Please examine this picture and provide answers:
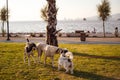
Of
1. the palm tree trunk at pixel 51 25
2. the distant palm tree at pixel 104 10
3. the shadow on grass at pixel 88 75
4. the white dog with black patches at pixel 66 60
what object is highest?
the distant palm tree at pixel 104 10

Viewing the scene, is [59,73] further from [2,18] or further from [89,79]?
[2,18]

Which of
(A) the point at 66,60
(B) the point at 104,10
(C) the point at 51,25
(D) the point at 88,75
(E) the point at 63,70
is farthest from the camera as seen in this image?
(B) the point at 104,10

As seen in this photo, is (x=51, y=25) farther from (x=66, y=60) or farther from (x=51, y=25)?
(x=66, y=60)

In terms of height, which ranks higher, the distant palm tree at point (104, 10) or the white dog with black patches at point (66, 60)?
the distant palm tree at point (104, 10)

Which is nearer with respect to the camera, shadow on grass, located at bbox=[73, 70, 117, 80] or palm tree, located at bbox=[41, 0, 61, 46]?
shadow on grass, located at bbox=[73, 70, 117, 80]

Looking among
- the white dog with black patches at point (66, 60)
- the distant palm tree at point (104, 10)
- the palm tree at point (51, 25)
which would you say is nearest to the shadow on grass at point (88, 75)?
the white dog with black patches at point (66, 60)

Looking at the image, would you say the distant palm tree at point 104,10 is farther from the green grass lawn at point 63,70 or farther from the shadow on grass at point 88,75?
the shadow on grass at point 88,75

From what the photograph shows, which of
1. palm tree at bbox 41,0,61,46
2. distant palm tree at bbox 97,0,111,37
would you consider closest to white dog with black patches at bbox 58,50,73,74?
palm tree at bbox 41,0,61,46

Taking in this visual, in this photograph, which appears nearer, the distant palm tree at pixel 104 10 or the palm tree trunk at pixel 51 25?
the palm tree trunk at pixel 51 25

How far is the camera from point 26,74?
13.6m

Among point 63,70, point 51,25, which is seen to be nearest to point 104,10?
point 51,25

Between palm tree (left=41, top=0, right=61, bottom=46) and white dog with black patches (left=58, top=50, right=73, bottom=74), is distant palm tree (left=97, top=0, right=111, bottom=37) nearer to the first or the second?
palm tree (left=41, top=0, right=61, bottom=46)

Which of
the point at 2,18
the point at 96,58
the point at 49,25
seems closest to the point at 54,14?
the point at 49,25

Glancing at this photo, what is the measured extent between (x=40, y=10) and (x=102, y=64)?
3500 centimetres
